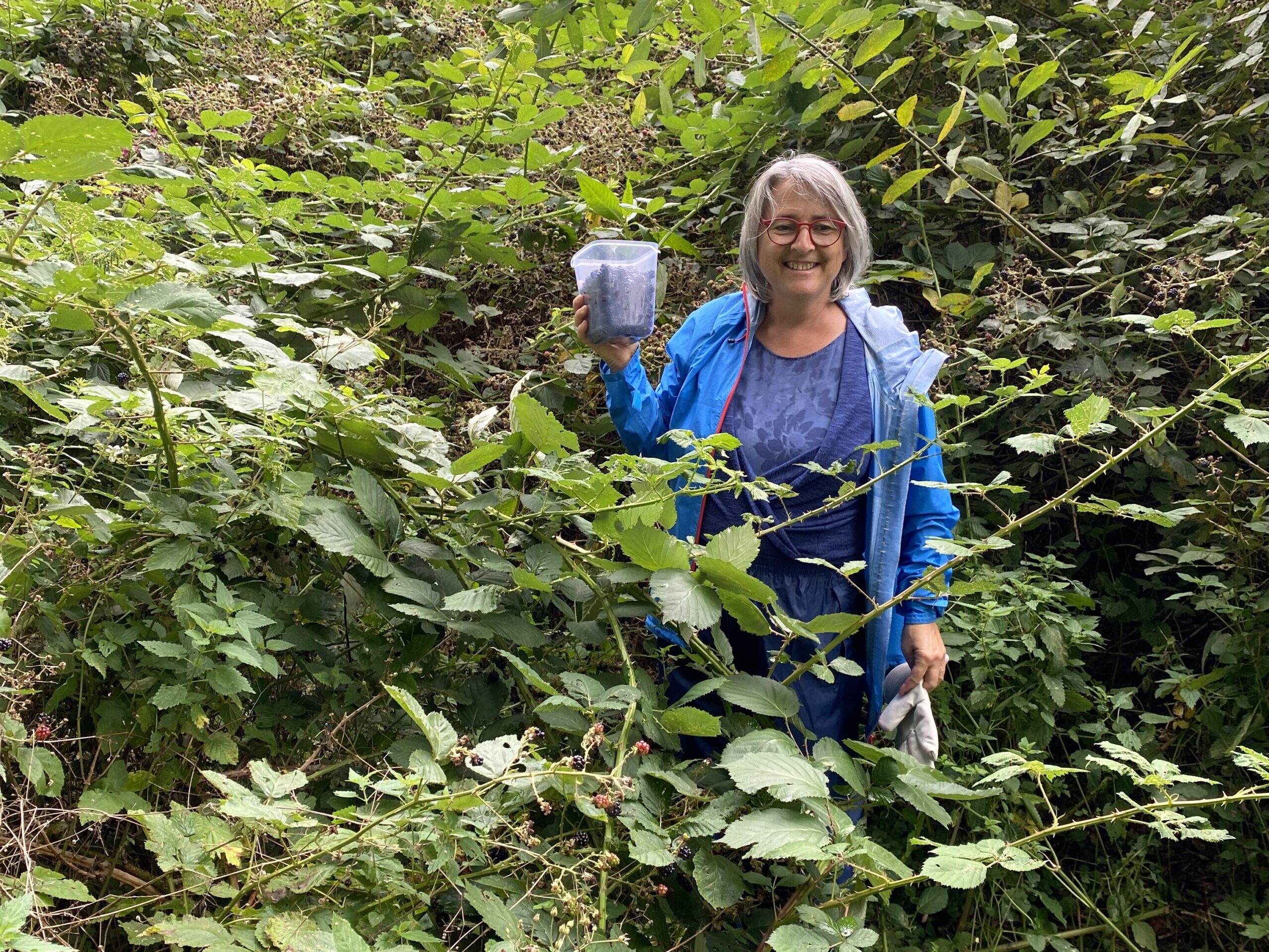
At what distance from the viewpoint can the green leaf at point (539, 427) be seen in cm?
145

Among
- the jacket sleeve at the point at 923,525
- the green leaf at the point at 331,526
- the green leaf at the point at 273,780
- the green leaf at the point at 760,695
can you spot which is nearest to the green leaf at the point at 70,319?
the green leaf at the point at 331,526

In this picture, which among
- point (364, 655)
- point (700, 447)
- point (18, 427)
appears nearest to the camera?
point (700, 447)

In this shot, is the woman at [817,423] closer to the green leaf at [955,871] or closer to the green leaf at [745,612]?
the green leaf at [745,612]

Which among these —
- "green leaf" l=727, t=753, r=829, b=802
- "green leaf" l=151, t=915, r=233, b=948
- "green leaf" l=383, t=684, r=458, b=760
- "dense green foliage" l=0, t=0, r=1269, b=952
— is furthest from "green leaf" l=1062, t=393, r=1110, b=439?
"green leaf" l=151, t=915, r=233, b=948

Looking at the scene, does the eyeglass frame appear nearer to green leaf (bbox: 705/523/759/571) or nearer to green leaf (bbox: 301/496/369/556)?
green leaf (bbox: 705/523/759/571)

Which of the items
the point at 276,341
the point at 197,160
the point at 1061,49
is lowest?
the point at 276,341

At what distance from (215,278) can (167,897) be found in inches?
56.6

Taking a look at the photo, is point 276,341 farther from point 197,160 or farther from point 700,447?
point 700,447

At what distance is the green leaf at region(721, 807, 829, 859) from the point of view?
1112 millimetres

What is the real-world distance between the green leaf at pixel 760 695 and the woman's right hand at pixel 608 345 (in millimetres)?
860

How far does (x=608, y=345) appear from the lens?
6.79ft

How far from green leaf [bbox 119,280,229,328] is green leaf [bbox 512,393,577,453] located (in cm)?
44

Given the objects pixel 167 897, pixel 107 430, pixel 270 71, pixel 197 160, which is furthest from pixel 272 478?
pixel 270 71

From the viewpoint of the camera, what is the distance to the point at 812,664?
4.89 ft
